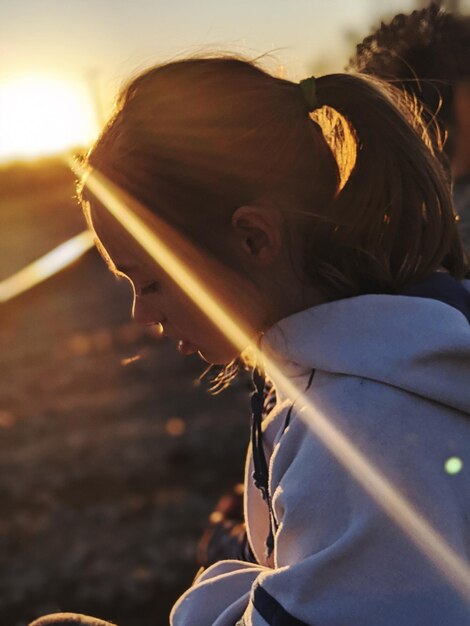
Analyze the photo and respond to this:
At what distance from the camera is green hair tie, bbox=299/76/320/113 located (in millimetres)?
1483

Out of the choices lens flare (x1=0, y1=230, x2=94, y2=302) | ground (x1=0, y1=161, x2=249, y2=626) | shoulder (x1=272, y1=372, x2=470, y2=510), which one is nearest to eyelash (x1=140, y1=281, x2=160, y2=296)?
shoulder (x1=272, y1=372, x2=470, y2=510)

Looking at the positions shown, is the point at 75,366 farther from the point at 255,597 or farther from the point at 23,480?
the point at 255,597

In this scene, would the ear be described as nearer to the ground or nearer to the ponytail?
the ponytail

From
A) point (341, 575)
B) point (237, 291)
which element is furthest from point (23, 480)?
point (341, 575)

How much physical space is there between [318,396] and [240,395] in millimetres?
3592

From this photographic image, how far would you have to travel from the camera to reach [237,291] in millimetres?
1471

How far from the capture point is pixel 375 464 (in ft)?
3.75

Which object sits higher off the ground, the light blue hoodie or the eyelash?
the eyelash

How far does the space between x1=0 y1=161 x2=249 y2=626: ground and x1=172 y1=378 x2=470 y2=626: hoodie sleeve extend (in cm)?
103

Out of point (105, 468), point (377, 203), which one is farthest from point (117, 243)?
point (105, 468)

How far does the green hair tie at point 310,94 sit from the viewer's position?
148cm

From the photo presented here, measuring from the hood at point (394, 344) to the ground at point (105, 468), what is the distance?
0.92 metres

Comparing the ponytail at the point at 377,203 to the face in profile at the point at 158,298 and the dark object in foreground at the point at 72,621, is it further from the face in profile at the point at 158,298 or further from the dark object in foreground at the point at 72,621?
the dark object in foreground at the point at 72,621

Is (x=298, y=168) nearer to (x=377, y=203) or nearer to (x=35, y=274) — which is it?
(x=377, y=203)
